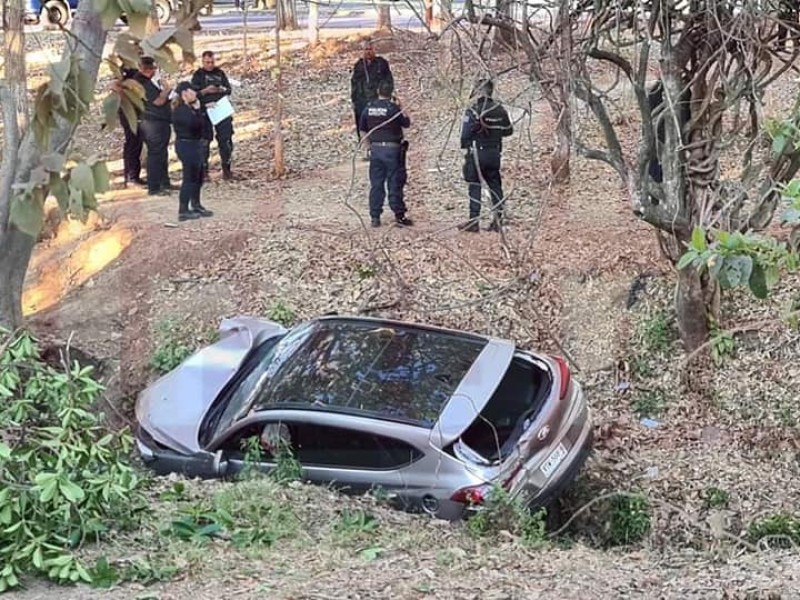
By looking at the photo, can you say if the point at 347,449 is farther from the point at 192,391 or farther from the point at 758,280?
the point at 758,280

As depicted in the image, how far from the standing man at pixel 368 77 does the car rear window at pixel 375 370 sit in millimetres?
6248

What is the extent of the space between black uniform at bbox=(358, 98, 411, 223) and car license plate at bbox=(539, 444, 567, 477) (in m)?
4.98

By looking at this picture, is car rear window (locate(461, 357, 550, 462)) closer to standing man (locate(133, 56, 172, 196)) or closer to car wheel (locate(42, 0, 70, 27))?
car wheel (locate(42, 0, 70, 27))

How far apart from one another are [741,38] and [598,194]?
5461 mm

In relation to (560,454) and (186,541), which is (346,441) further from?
(186,541)

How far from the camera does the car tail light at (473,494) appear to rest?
6555 mm

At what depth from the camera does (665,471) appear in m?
8.66

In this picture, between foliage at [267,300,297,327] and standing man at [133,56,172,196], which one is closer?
foliage at [267,300,297,327]

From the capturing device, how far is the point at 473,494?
21.6 ft

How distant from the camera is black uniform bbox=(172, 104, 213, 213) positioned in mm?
11930

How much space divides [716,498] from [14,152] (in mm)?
6373

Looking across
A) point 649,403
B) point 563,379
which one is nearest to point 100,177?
point 563,379

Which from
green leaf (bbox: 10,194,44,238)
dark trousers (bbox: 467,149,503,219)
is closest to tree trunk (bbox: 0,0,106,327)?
green leaf (bbox: 10,194,44,238)

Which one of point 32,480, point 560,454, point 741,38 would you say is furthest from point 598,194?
point 32,480
